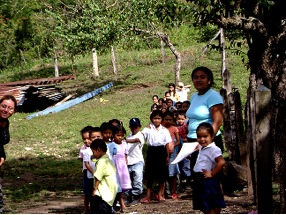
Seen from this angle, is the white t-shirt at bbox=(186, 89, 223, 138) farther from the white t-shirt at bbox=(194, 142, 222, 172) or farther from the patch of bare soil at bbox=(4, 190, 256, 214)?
the patch of bare soil at bbox=(4, 190, 256, 214)

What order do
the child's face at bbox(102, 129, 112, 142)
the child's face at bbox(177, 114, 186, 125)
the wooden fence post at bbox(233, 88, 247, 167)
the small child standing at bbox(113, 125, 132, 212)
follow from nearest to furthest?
the child's face at bbox(102, 129, 112, 142)
the small child standing at bbox(113, 125, 132, 212)
the wooden fence post at bbox(233, 88, 247, 167)
the child's face at bbox(177, 114, 186, 125)

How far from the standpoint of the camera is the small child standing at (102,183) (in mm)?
7344

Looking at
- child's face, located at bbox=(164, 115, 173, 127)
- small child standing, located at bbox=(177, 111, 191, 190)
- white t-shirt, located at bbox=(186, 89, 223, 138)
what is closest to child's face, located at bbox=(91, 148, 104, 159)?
white t-shirt, located at bbox=(186, 89, 223, 138)

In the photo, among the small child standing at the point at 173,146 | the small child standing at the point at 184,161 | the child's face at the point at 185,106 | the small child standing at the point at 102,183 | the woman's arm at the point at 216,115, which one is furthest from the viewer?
the child's face at the point at 185,106

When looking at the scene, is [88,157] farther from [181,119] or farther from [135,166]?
[181,119]

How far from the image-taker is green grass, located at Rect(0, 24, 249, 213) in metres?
13.8

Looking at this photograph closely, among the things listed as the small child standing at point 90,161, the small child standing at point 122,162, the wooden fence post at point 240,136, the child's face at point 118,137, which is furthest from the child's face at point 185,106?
the small child standing at point 90,161

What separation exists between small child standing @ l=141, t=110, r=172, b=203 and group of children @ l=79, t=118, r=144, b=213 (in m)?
0.26

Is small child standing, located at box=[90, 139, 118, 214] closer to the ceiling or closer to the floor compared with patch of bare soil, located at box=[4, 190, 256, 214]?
closer to the ceiling

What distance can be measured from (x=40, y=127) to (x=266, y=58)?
13.8 metres

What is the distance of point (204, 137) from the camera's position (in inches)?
237

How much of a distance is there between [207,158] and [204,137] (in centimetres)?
22

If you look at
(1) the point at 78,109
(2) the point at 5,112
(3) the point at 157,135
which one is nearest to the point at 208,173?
(2) the point at 5,112

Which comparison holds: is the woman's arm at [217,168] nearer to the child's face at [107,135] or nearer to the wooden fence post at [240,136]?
the child's face at [107,135]
